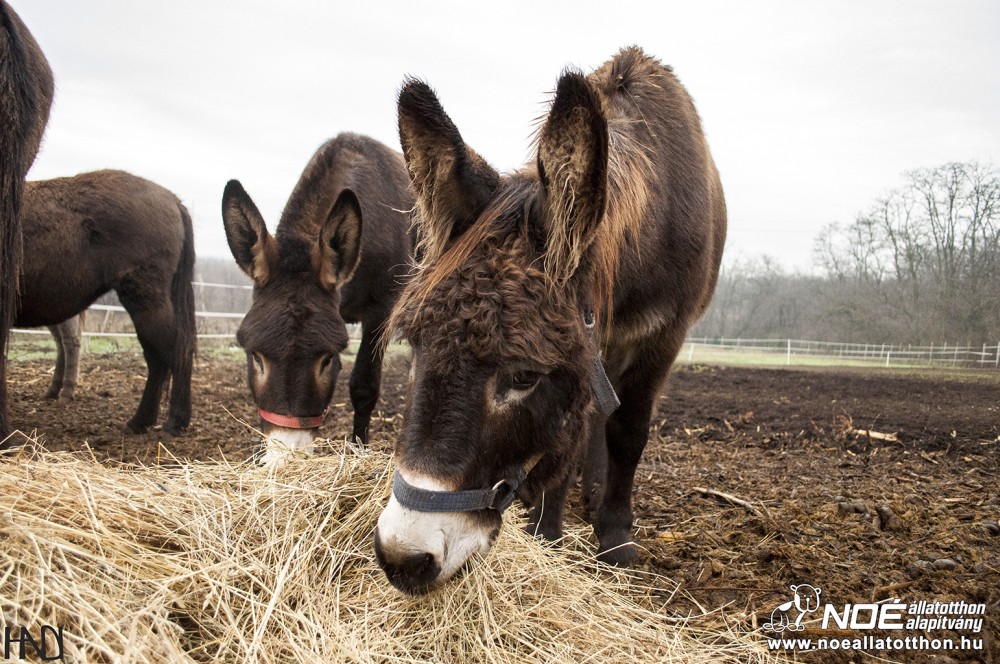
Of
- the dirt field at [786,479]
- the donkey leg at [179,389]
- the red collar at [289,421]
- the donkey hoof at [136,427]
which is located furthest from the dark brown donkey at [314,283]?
the donkey hoof at [136,427]

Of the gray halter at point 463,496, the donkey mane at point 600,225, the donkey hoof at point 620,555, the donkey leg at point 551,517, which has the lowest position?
the donkey hoof at point 620,555

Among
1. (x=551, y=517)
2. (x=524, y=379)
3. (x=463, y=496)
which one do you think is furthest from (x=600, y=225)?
(x=551, y=517)

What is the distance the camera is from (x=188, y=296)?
6773mm

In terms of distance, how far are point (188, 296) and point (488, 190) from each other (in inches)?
227

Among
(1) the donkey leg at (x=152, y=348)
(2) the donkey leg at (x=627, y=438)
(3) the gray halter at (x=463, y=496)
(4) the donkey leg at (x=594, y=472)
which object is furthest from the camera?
(1) the donkey leg at (x=152, y=348)

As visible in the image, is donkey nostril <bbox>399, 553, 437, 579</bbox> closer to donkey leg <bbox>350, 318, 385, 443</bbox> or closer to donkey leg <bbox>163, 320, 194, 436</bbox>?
donkey leg <bbox>350, 318, 385, 443</bbox>

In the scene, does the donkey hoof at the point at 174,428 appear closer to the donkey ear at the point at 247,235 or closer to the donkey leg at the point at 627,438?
the donkey ear at the point at 247,235

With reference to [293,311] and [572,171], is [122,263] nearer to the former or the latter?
[293,311]

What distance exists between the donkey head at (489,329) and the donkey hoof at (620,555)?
1417 millimetres

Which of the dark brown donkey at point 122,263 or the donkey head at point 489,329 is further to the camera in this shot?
the dark brown donkey at point 122,263

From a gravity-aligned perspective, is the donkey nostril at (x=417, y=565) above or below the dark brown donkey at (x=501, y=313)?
below

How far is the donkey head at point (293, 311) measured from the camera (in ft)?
13.1

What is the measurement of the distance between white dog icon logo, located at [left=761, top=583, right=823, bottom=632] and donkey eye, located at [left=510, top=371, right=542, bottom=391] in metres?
1.85

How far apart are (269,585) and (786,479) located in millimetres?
4811
